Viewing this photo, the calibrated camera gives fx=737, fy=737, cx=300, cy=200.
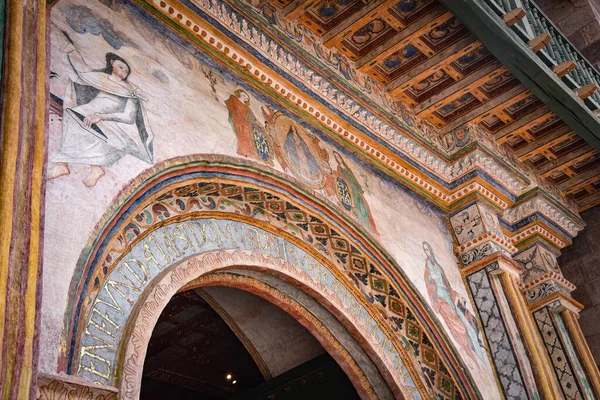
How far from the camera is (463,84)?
646 centimetres

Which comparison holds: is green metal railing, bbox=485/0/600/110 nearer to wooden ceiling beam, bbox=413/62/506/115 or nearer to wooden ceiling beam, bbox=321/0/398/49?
wooden ceiling beam, bbox=413/62/506/115

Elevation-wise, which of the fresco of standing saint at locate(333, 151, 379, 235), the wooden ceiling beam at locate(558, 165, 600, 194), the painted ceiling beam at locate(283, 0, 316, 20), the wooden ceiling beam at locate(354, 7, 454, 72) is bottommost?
the fresco of standing saint at locate(333, 151, 379, 235)

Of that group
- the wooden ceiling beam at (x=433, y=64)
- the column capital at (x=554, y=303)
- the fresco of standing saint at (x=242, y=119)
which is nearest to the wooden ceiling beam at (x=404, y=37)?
the wooden ceiling beam at (x=433, y=64)

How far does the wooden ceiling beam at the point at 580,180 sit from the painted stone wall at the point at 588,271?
477 mm

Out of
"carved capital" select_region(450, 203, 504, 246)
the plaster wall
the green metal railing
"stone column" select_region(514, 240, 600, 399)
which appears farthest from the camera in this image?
"carved capital" select_region(450, 203, 504, 246)

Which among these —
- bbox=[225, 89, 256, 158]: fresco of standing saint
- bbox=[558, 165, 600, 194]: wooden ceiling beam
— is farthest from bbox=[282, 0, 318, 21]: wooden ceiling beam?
bbox=[558, 165, 600, 194]: wooden ceiling beam

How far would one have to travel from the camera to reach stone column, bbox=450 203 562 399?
19.8 ft

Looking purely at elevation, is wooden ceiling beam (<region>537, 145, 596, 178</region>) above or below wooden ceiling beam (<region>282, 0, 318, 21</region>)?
below

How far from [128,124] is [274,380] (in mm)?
2974

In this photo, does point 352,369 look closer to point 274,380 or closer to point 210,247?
point 274,380

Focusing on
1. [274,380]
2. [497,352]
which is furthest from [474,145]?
[274,380]

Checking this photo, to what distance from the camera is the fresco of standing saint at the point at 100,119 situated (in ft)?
11.0

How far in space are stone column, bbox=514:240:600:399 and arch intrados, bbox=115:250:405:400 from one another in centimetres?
209

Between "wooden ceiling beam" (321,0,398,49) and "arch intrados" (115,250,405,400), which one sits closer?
"arch intrados" (115,250,405,400)
